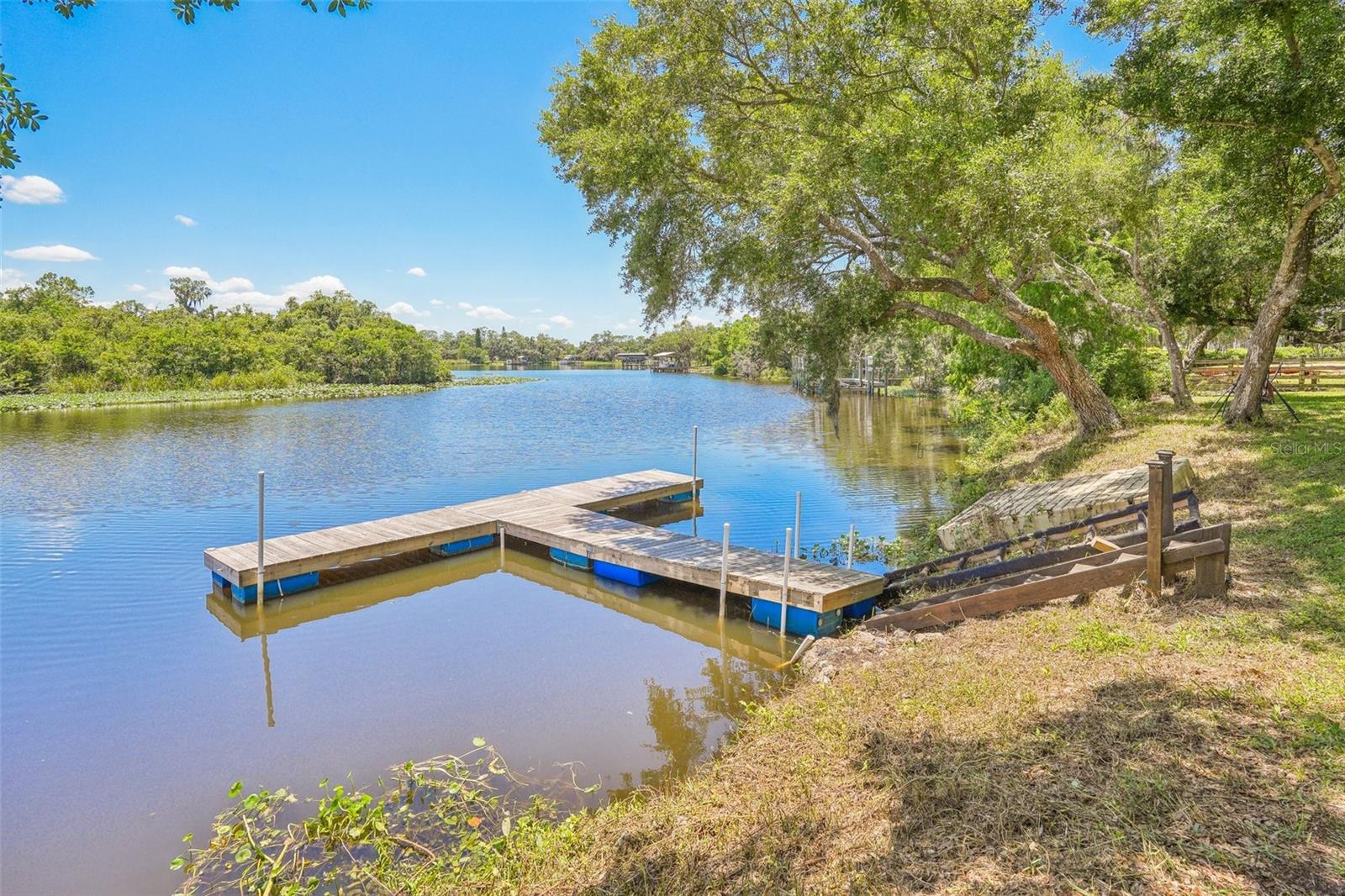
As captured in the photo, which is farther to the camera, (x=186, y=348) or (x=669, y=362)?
(x=669, y=362)

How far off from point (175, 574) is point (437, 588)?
14.4 ft

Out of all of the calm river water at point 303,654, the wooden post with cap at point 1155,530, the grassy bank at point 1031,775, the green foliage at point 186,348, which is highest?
the green foliage at point 186,348

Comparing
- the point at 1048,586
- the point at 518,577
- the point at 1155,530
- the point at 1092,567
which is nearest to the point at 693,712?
the point at 1048,586

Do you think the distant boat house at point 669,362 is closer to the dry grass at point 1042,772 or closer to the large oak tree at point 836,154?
the large oak tree at point 836,154

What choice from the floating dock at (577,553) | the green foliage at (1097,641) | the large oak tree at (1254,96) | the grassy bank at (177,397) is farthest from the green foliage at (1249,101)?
the grassy bank at (177,397)

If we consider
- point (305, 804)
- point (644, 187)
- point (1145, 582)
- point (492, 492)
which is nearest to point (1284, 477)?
point (1145, 582)

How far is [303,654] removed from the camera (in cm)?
858

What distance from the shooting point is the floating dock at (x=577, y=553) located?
346 inches

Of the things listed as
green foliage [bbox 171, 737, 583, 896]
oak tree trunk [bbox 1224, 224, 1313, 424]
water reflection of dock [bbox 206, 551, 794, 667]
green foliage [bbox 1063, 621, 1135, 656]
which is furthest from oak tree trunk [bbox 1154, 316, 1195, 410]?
green foliage [bbox 171, 737, 583, 896]

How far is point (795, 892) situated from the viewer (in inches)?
125

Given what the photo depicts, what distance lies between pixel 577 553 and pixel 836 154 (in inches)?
308

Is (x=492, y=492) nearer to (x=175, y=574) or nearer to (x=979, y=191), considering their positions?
(x=175, y=574)

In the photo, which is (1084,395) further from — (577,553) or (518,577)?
(518,577)

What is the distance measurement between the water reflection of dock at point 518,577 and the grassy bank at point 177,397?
38.6m
